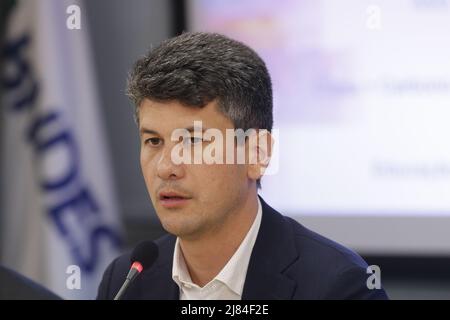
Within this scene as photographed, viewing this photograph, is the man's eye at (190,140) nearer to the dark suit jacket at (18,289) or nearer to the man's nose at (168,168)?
the man's nose at (168,168)

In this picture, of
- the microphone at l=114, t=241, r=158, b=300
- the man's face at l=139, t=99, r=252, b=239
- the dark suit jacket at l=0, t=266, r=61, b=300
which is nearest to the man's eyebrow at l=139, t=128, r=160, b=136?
the man's face at l=139, t=99, r=252, b=239

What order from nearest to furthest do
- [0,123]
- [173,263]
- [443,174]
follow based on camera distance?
[173,263], [443,174], [0,123]

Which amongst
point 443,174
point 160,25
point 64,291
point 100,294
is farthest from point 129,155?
point 100,294

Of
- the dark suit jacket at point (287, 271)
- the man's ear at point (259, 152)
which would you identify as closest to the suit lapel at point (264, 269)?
the dark suit jacket at point (287, 271)

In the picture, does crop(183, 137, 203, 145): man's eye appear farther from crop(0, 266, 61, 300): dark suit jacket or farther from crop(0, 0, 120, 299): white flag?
crop(0, 0, 120, 299): white flag

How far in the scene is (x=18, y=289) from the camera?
4.92ft

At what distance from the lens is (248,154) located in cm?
145

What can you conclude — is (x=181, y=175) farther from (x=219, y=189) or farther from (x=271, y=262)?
(x=271, y=262)

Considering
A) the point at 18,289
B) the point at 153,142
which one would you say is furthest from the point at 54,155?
the point at 153,142

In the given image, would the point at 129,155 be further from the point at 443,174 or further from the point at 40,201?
the point at 443,174

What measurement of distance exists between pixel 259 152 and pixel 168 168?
172mm

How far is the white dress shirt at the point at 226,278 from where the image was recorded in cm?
147

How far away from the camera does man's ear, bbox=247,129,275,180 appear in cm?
144

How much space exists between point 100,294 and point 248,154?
414mm
